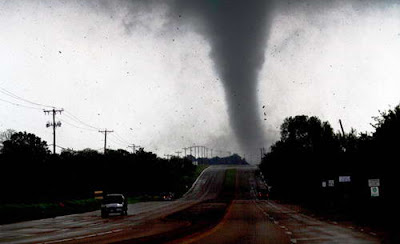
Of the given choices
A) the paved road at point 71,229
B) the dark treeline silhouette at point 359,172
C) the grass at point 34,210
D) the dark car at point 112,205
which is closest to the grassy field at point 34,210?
the grass at point 34,210

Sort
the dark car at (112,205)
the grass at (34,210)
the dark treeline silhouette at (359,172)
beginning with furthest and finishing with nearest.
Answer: the dark car at (112,205) < the grass at (34,210) < the dark treeline silhouette at (359,172)

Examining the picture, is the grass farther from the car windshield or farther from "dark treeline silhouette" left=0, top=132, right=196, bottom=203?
"dark treeline silhouette" left=0, top=132, right=196, bottom=203

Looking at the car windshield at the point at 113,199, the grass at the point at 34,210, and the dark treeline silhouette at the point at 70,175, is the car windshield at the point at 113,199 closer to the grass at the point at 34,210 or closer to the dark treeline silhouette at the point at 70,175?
the grass at the point at 34,210

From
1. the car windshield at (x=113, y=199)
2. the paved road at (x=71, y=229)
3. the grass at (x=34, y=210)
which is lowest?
the paved road at (x=71, y=229)

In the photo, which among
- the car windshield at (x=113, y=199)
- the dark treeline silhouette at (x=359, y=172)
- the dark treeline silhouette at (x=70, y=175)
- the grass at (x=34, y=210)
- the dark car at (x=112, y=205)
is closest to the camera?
the dark treeline silhouette at (x=359, y=172)

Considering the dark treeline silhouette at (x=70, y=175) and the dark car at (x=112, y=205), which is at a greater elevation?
the dark treeline silhouette at (x=70, y=175)

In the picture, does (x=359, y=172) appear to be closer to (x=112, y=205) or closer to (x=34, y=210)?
(x=112, y=205)

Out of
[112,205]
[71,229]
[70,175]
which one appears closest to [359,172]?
[112,205]
